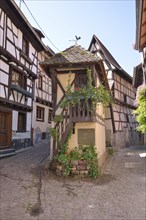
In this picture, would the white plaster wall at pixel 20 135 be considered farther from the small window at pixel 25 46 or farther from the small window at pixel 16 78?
the small window at pixel 25 46

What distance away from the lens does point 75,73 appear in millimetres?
10570

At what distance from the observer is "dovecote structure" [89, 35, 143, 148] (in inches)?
691

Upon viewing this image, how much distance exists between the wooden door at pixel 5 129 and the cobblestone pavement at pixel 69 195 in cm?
240

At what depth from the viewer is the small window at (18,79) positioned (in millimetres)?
13730

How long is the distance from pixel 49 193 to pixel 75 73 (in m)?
5.18

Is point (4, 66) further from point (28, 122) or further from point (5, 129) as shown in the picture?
point (28, 122)

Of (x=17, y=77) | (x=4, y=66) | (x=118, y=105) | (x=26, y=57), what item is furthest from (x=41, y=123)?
(x=4, y=66)

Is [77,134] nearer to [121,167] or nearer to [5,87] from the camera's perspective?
[121,167]

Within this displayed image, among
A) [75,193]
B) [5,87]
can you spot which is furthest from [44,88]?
[75,193]

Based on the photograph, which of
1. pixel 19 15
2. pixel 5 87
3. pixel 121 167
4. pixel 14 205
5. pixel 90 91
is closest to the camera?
pixel 14 205

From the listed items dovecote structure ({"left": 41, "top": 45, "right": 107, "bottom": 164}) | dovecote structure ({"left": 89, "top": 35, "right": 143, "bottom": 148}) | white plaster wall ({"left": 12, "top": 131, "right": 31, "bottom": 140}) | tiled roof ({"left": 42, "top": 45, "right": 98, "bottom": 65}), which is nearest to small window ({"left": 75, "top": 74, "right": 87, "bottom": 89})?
dovecote structure ({"left": 41, "top": 45, "right": 107, "bottom": 164})

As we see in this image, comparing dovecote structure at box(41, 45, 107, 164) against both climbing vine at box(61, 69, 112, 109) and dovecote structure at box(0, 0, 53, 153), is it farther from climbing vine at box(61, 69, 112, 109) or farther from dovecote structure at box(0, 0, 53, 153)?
dovecote structure at box(0, 0, 53, 153)

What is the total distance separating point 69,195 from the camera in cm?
717

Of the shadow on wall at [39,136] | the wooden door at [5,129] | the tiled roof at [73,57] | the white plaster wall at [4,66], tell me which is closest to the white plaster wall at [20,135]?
the wooden door at [5,129]
